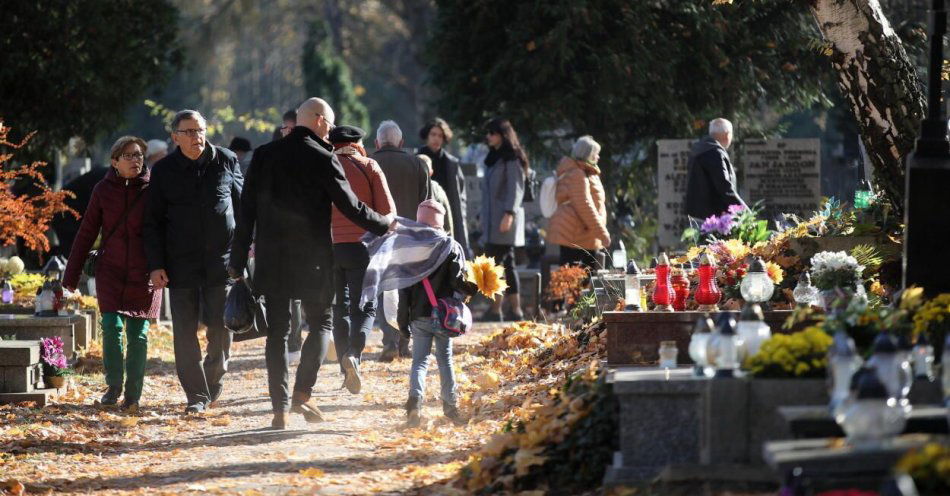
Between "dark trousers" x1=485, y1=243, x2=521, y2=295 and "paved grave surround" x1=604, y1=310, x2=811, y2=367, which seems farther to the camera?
"dark trousers" x1=485, y1=243, x2=521, y2=295

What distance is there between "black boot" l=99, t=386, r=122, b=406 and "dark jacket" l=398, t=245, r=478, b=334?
7.94 feet

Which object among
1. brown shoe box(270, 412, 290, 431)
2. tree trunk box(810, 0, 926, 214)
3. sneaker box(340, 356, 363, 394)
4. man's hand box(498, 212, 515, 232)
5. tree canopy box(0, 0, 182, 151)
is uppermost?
tree canopy box(0, 0, 182, 151)

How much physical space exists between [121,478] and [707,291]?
3.73 m

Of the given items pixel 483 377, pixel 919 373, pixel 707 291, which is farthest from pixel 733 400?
pixel 483 377

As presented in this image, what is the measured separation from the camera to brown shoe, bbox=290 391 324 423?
9805mm

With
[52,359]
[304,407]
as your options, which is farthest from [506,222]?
[304,407]

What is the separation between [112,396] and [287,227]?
2.34 metres

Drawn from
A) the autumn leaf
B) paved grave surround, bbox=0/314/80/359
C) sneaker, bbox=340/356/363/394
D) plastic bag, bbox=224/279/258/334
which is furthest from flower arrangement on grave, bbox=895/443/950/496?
paved grave surround, bbox=0/314/80/359

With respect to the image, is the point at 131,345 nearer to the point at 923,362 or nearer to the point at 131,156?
the point at 131,156

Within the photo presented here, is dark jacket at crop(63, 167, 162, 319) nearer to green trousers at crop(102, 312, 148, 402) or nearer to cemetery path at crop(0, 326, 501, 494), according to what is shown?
green trousers at crop(102, 312, 148, 402)

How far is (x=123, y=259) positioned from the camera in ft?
35.2

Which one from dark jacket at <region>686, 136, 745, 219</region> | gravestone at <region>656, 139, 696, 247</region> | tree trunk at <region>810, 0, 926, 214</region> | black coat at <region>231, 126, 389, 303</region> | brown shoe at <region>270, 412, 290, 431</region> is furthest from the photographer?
gravestone at <region>656, 139, 696, 247</region>

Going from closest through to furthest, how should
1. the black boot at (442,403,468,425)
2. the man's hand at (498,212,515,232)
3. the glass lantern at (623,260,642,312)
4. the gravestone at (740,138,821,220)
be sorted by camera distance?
the black boot at (442,403,468,425) → the glass lantern at (623,260,642,312) → the man's hand at (498,212,515,232) → the gravestone at (740,138,821,220)

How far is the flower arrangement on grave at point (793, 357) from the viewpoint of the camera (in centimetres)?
654
